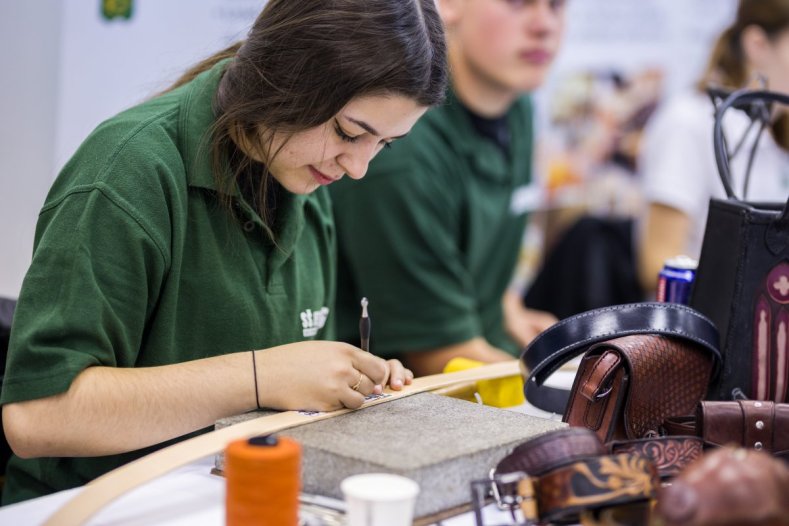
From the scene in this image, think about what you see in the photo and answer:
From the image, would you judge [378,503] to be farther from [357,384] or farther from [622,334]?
[622,334]

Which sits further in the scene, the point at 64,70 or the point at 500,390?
the point at 64,70

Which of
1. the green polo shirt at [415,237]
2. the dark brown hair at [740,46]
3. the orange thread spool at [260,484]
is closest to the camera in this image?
the orange thread spool at [260,484]

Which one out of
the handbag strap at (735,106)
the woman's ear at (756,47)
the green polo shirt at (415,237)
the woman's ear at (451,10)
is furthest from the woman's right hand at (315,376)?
the woman's ear at (756,47)

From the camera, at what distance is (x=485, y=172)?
2.45 metres

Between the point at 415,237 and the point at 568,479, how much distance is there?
1355 millimetres

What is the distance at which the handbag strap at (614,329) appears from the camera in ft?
4.04

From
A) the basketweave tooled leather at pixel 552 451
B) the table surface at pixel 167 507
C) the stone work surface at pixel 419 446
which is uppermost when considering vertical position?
the basketweave tooled leather at pixel 552 451

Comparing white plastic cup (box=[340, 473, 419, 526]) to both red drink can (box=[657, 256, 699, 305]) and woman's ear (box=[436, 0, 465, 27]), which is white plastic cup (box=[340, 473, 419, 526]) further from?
woman's ear (box=[436, 0, 465, 27])

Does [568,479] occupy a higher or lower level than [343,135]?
lower

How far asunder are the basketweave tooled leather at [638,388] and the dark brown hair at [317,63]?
1.45ft

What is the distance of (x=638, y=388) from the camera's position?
1.18 m

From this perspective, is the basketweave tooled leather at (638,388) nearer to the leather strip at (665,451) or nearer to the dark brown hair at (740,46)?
the leather strip at (665,451)

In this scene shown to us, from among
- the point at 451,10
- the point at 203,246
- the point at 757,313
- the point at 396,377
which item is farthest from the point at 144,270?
the point at 451,10

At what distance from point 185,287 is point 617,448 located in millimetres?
625
